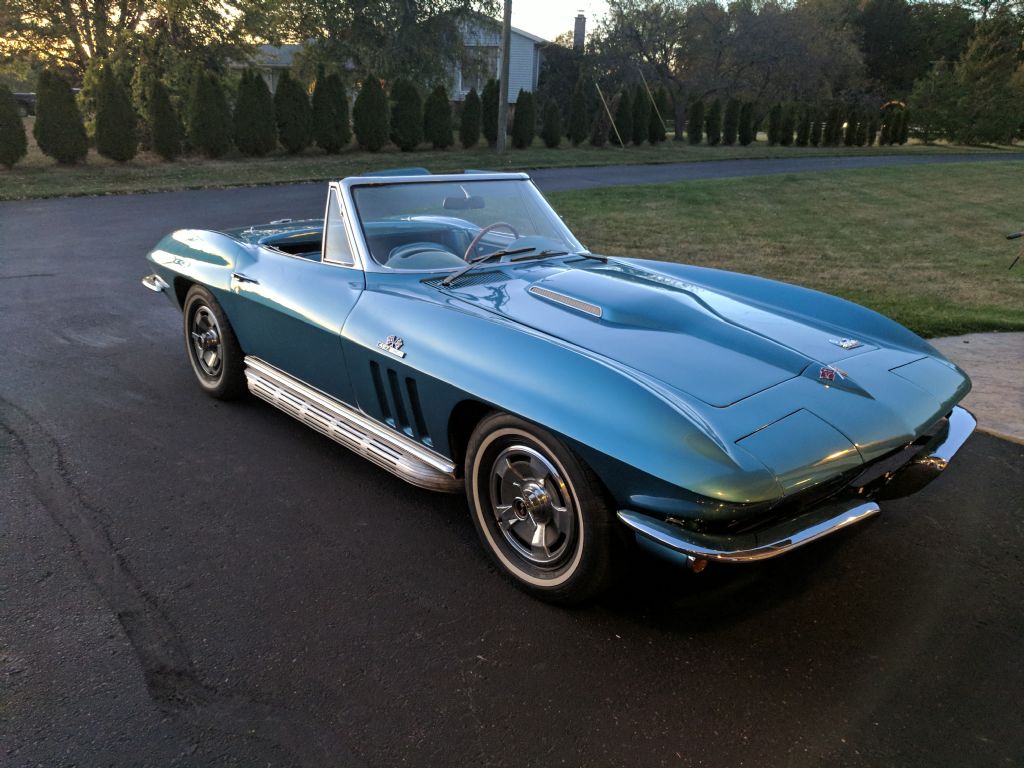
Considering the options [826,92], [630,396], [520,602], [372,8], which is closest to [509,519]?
[520,602]

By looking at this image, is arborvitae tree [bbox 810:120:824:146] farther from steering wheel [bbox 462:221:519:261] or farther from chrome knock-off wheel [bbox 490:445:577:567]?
chrome knock-off wheel [bbox 490:445:577:567]

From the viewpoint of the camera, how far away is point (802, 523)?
2.29 m

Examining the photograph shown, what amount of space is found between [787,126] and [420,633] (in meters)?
37.6

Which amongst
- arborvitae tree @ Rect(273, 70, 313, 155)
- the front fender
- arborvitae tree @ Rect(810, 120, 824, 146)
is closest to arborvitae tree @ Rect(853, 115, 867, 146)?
arborvitae tree @ Rect(810, 120, 824, 146)

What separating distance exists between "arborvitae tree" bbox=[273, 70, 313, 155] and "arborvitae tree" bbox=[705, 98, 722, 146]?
63.0ft

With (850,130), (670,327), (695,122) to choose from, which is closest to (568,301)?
(670,327)

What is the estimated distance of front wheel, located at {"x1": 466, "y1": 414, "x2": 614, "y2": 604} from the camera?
2389 mm

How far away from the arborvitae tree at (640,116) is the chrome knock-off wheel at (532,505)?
30.1 meters

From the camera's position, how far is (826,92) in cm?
4328

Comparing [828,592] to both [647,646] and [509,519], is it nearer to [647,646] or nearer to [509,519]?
[647,646]

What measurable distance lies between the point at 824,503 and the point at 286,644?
1.79m

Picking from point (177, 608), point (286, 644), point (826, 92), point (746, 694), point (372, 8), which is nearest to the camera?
point (746, 694)

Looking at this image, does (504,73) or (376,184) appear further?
(504,73)

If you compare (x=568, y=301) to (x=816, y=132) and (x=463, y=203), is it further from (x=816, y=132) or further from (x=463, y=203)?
(x=816, y=132)
